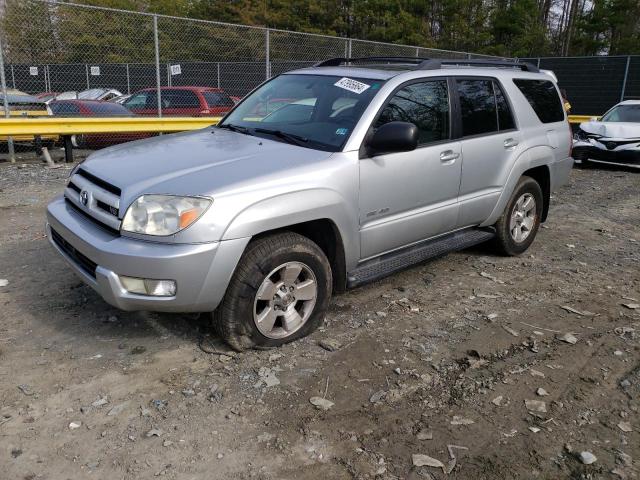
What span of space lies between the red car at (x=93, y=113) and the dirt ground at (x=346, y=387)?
6.68 metres

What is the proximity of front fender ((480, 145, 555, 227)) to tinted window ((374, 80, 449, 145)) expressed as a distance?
1007 millimetres

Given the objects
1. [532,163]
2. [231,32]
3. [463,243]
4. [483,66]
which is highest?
[231,32]

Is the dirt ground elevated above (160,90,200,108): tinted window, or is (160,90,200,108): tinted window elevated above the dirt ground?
(160,90,200,108): tinted window

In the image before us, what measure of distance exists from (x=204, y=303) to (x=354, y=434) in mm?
1102

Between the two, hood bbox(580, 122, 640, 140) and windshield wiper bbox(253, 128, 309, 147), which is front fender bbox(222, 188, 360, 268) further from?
hood bbox(580, 122, 640, 140)

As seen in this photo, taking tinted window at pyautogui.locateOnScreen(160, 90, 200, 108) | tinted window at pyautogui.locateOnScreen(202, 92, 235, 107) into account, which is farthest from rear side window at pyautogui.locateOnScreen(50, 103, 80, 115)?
tinted window at pyautogui.locateOnScreen(202, 92, 235, 107)

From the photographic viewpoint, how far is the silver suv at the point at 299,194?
308 centimetres

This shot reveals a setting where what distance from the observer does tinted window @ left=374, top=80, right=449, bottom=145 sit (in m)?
4.03

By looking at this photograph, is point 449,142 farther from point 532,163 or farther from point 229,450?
point 229,450

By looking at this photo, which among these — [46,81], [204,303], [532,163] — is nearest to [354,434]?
[204,303]

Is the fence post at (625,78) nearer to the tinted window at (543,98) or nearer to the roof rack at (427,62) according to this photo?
the tinted window at (543,98)

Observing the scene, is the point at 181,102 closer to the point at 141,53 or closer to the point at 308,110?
the point at 141,53

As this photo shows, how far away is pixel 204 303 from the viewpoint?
3158 millimetres

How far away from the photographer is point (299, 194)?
3373 mm
